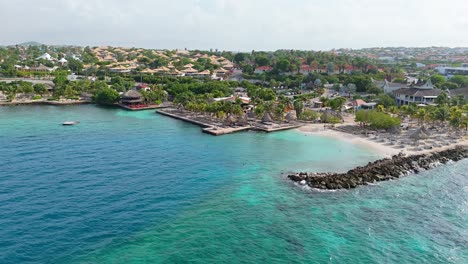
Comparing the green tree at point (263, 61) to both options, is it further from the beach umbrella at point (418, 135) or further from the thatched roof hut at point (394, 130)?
the beach umbrella at point (418, 135)

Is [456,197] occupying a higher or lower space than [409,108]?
lower

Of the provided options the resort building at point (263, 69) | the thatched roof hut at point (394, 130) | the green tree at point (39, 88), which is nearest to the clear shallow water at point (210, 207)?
the thatched roof hut at point (394, 130)

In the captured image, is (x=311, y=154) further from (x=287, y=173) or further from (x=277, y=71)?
(x=277, y=71)

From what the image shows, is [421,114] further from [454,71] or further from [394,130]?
[454,71]

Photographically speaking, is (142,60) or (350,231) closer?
(350,231)

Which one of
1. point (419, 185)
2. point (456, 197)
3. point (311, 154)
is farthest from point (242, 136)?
point (456, 197)

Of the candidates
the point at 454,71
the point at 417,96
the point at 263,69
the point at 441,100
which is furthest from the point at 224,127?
the point at 454,71
